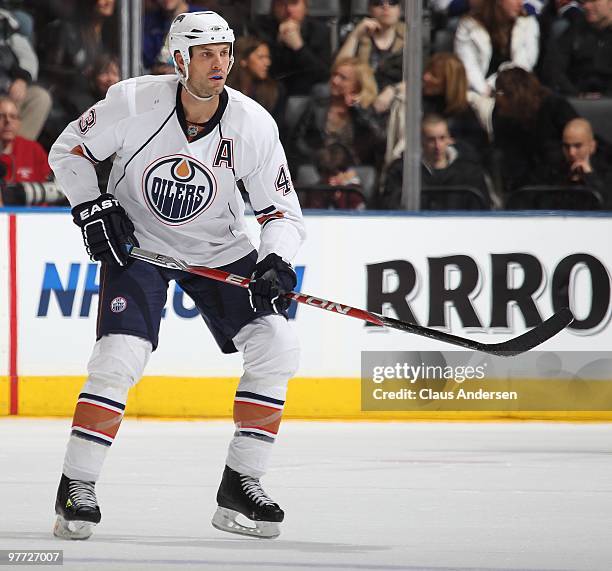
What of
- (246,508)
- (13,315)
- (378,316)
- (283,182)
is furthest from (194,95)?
(13,315)

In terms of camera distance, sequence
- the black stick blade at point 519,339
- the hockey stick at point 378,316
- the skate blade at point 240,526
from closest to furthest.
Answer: the skate blade at point 240,526 → the hockey stick at point 378,316 → the black stick blade at point 519,339

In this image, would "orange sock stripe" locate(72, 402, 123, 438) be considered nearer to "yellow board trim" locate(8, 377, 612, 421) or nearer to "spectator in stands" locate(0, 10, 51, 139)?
"yellow board trim" locate(8, 377, 612, 421)

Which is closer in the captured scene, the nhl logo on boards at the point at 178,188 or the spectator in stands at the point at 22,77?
the nhl logo on boards at the point at 178,188

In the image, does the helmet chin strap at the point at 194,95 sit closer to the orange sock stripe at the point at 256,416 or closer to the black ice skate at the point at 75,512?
the orange sock stripe at the point at 256,416

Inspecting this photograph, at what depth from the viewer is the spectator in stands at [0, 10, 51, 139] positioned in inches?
238

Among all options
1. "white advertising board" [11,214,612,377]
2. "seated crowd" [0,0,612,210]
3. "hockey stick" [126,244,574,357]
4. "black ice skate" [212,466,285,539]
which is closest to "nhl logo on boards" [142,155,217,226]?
"hockey stick" [126,244,574,357]

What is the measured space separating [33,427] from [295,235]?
2178 mm

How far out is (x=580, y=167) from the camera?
19.7 ft

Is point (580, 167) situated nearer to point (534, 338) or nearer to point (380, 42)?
point (380, 42)

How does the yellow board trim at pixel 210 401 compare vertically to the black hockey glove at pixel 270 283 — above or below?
below

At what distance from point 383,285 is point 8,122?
1.70 m

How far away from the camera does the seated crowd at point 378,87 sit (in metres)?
5.98

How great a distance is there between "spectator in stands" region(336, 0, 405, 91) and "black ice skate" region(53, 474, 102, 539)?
3.06 m

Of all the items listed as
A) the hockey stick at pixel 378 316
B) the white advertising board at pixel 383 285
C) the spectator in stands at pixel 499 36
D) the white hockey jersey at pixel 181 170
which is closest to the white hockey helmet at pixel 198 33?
the white hockey jersey at pixel 181 170
